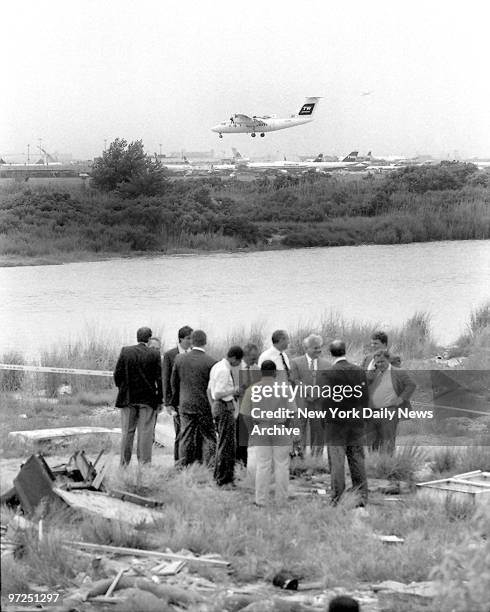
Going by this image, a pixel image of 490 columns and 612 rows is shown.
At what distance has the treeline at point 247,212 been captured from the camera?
3709 centimetres

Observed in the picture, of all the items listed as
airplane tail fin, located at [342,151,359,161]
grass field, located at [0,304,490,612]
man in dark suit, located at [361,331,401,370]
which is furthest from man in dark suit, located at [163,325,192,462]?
airplane tail fin, located at [342,151,359,161]

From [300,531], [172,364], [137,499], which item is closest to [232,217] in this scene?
[172,364]

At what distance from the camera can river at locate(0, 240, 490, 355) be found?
2881 cm

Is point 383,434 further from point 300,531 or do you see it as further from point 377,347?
point 300,531

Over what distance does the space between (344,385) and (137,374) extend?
1.93 m

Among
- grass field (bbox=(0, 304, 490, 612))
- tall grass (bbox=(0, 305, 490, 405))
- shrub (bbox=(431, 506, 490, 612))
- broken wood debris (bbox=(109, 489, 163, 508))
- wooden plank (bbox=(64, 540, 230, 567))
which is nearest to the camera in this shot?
shrub (bbox=(431, 506, 490, 612))

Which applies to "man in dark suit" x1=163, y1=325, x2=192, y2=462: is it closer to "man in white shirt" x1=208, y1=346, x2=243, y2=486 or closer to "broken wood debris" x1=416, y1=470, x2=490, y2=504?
"man in white shirt" x1=208, y1=346, x2=243, y2=486

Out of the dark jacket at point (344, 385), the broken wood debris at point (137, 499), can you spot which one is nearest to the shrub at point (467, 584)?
the dark jacket at point (344, 385)

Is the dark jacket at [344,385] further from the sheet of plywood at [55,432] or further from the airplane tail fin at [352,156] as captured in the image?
the airplane tail fin at [352,156]

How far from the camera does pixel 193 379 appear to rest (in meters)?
9.49

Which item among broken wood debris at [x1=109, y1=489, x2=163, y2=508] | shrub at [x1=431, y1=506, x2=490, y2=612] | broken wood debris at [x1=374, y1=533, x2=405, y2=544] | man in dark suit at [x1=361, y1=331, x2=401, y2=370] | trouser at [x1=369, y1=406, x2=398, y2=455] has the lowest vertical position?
broken wood debris at [x1=374, y1=533, x2=405, y2=544]

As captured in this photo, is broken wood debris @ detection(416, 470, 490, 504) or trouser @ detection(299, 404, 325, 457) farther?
trouser @ detection(299, 404, 325, 457)

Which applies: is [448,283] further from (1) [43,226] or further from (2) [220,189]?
(1) [43,226]

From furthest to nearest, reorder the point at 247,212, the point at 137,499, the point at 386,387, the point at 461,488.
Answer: the point at 247,212 → the point at 386,387 → the point at 461,488 → the point at 137,499
